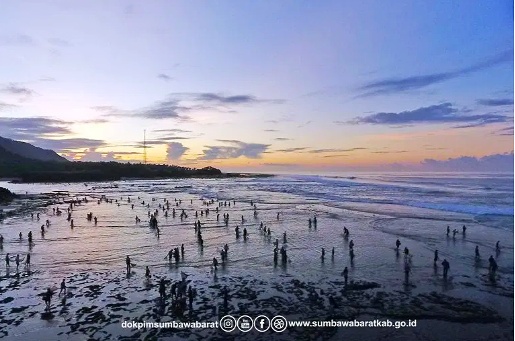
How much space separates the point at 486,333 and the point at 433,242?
20.4 meters

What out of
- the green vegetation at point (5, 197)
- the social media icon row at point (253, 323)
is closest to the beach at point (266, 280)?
the social media icon row at point (253, 323)

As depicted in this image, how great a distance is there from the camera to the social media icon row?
18.6 meters

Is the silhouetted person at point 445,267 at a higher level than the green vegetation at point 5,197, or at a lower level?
lower

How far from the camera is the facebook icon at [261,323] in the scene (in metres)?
18.7

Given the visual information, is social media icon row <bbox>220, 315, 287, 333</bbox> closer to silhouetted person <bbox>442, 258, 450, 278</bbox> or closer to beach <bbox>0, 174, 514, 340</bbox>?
beach <bbox>0, 174, 514, 340</bbox>

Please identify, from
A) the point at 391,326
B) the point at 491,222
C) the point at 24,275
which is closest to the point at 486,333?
the point at 391,326

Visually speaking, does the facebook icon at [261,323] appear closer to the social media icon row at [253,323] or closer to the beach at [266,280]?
the social media icon row at [253,323]

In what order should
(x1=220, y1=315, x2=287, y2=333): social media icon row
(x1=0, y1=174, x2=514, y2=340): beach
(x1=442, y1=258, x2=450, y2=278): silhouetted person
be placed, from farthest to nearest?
1. (x1=442, y1=258, x2=450, y2=278): silhouetted person
2. (x1=220, y1=315, x2=287, y2=333): social media icon row
3. (x1=0, y1=174, x2=514, y2=340): beach

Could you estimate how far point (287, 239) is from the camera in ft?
129

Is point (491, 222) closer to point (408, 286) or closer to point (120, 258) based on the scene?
point (408, 286)

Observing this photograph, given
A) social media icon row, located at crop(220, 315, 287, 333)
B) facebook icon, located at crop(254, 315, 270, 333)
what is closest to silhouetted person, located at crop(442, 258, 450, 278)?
social media icon row, located at crop(220, 315, 287, 333)

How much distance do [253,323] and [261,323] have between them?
404 millimetres

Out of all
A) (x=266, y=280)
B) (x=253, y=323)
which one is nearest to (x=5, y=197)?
(x=266, y=280)

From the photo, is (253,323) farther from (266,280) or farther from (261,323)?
(266,280)
